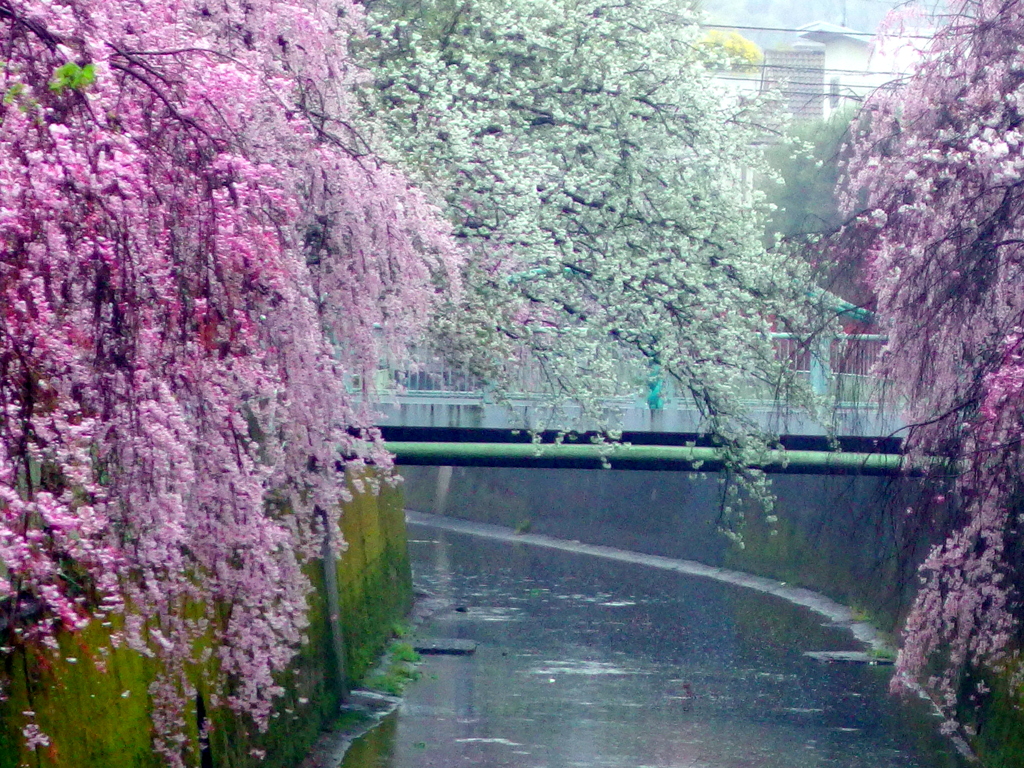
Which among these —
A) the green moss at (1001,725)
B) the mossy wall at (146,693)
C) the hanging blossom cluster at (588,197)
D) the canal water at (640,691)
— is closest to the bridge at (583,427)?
the hanging blossom cluster at (588,197)

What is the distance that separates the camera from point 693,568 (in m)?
35.5

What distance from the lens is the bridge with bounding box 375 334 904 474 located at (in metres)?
Result: 15.1

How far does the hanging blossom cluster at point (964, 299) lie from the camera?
28.3ft

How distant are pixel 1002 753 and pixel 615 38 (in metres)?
8.02

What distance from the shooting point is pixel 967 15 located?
34.0 ft

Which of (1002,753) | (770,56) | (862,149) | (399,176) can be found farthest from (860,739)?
(770,56)

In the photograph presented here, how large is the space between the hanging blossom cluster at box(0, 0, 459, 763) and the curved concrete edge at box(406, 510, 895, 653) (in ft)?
56.6

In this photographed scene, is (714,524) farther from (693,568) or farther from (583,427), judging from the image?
(583,427)

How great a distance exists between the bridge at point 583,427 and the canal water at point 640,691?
3105mm

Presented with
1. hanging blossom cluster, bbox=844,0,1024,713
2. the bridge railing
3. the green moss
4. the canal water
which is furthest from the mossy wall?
the green moss

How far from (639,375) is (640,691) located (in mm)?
5770

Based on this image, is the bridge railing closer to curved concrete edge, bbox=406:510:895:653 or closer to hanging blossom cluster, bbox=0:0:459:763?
hanging blossom cluster, bbox=0:0:459:763

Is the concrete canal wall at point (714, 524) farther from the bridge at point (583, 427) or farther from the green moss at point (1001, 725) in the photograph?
the bridge at point (583, 427)

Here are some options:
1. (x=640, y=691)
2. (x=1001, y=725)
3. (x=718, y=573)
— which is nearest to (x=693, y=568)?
(x=718, y=573)
